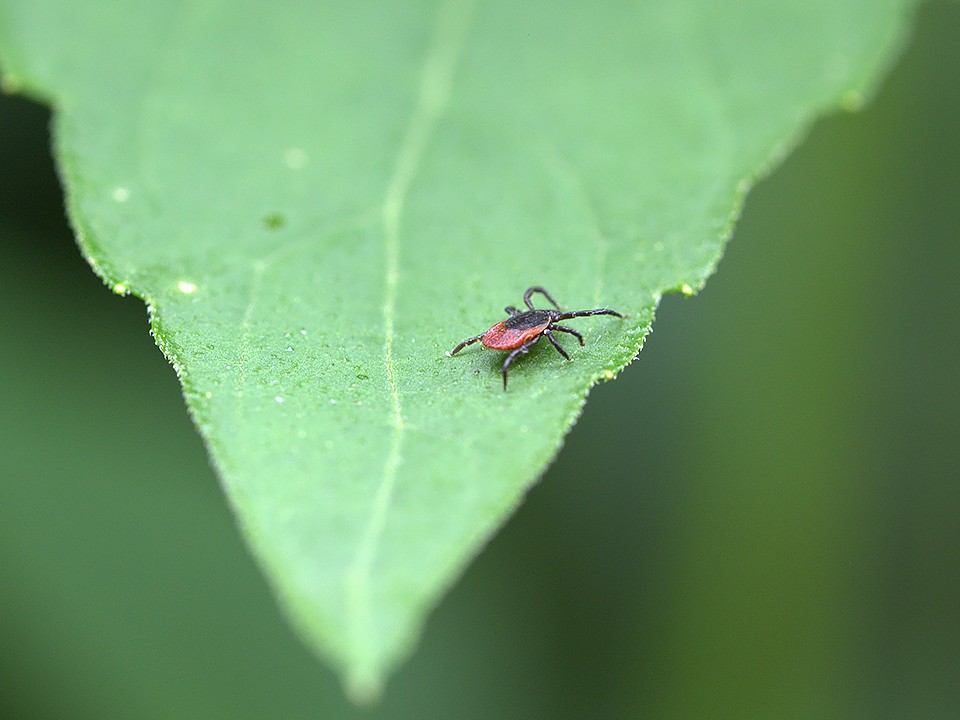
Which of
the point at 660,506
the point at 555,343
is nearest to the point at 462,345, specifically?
the point at 555,343

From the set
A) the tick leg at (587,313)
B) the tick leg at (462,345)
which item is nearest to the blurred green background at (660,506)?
the tick leg at (587,313)

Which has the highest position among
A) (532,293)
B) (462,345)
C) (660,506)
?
(532,293)

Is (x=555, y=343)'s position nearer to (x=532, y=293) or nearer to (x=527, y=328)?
(x=527, y=328)

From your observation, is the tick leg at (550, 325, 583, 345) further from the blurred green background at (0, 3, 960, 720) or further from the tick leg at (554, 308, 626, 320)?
the blurred green background at (0, 3, 960, 720)

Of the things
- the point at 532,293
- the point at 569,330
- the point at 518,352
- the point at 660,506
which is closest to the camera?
the point at 518,352

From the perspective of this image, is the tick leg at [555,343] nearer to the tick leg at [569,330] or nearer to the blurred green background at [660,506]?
the tick leg at [569,330]

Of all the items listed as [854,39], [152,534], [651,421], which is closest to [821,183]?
[854,39]

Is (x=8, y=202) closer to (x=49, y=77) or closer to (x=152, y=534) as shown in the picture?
(x=49, y=77)
